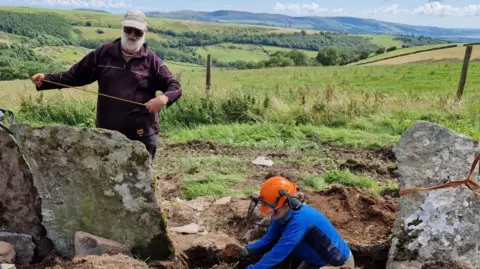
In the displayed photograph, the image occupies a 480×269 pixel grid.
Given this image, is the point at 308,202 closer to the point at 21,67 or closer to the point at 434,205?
the point at 434,205

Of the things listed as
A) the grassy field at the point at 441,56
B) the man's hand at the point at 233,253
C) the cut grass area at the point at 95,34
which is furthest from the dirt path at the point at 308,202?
the cut grass area at the point at 95,34

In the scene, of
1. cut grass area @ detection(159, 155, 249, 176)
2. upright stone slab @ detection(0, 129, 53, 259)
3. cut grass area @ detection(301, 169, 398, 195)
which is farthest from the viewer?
cut grass area @ detection(159, 155, 249, 176)

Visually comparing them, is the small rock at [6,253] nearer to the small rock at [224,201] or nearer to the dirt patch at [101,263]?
the dirt patch at [101,263]

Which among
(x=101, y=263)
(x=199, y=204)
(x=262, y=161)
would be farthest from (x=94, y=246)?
(x=262, y=161)

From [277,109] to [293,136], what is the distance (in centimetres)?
151

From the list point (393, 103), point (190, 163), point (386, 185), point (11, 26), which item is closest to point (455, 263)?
point (386, 185)

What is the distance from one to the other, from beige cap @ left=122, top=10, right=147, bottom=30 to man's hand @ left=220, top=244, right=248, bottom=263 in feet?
6.96

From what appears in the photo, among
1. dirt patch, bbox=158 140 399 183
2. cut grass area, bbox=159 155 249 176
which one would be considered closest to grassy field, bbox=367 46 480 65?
dirt patch, bbox=158 140 399 183

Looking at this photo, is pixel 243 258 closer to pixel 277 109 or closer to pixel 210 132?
pixel 210 132

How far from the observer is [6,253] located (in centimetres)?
370

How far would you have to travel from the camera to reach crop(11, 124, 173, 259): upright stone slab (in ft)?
12.2

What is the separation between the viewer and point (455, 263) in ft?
11.8

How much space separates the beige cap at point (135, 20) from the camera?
444 cm

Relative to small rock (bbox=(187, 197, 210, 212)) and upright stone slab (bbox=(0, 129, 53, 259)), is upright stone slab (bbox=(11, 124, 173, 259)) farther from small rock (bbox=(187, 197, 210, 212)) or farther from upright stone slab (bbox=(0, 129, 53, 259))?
small rock (bbox=(187, 197, 210, 212))
